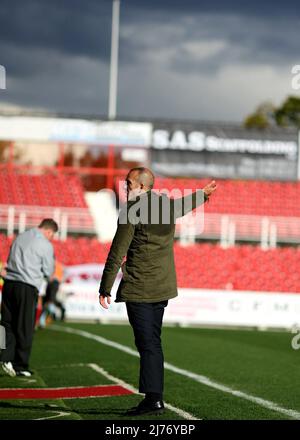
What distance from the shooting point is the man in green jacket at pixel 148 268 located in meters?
8.53

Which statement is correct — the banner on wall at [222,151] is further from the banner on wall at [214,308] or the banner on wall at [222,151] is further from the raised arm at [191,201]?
the raised arm at [191,201]

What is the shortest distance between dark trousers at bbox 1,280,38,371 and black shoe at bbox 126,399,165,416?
3.76 meters

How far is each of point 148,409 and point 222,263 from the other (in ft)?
83.9

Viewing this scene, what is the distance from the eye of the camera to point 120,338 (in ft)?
63.4

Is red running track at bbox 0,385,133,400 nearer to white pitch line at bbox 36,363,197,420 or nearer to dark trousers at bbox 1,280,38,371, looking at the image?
white pitch line at bbox 36,363,197,420

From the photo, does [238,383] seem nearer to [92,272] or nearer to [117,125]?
[92,272]

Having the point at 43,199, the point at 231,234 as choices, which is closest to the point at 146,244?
the point at 231,234

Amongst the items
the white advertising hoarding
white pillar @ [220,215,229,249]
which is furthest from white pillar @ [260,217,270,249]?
the white advertising hoarding

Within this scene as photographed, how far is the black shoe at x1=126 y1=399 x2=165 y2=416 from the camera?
859 cm

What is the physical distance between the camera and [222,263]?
34062 millimetres

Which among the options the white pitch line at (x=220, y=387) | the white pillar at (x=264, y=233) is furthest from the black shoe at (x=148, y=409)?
the white pillar at (x=264, y=233)

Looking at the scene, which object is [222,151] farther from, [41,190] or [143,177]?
[143,177]
